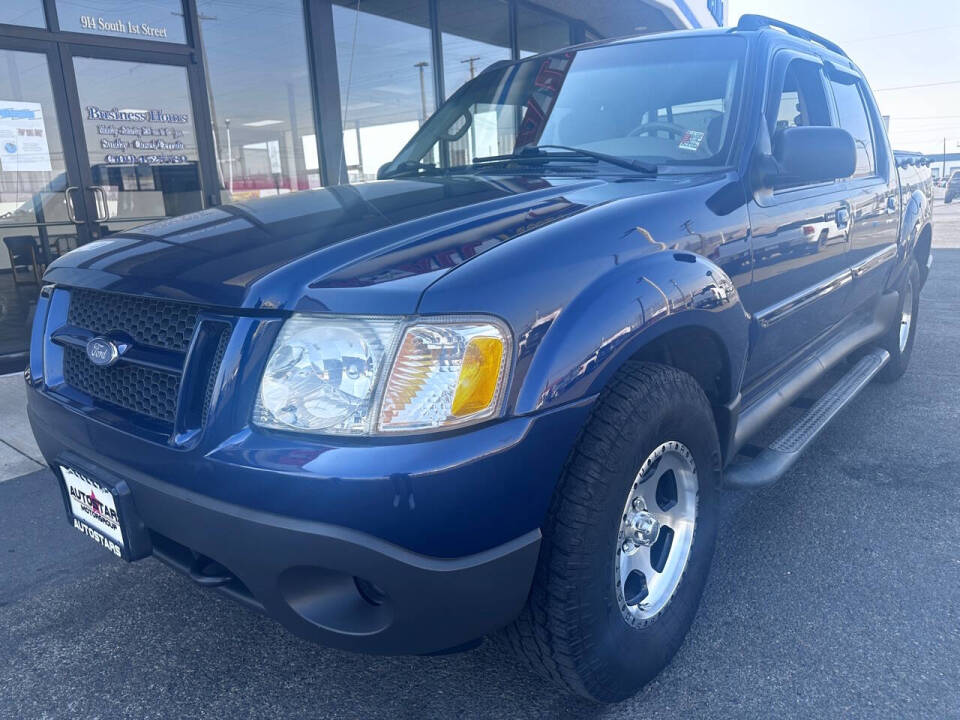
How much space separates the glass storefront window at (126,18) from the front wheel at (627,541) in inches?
219

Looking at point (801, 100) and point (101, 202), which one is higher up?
point (801, 100)

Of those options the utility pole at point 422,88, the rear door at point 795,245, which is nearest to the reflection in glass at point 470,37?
the utility pole at point 422,88

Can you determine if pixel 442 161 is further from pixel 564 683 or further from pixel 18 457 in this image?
pixel 18 457

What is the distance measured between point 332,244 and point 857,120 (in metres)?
3.00

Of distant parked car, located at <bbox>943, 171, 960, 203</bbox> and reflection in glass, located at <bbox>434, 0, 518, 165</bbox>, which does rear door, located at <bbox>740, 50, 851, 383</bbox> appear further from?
distant parked car, located at <bbox>943, 171, 960, 203</bbox>

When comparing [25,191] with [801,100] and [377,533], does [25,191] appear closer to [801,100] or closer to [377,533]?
[801,100]

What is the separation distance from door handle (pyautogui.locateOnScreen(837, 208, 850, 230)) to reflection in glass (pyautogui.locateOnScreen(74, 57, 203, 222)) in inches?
205

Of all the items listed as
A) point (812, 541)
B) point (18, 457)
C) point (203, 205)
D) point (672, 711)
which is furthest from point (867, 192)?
point (203, 205)

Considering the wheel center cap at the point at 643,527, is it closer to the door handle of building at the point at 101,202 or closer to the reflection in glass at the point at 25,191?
the reflection in glass at the point at 25,191

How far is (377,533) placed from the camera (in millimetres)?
1380

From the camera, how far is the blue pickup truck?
1424 mm

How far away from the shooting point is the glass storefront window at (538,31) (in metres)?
9.40

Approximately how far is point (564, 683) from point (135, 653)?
1.27 metres

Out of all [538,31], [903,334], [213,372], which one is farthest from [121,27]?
[903,334]
